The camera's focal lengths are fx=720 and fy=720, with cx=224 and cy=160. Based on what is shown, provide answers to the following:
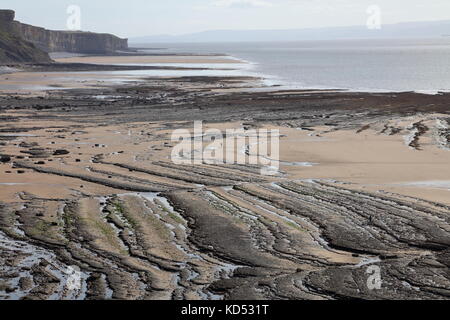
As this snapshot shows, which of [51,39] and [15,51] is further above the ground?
[51,39]

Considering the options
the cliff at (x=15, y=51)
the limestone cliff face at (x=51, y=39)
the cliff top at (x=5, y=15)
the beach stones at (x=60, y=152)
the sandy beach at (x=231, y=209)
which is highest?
the cliff top at (x=5, y=15)

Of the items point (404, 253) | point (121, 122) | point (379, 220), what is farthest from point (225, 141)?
point (404, 253)

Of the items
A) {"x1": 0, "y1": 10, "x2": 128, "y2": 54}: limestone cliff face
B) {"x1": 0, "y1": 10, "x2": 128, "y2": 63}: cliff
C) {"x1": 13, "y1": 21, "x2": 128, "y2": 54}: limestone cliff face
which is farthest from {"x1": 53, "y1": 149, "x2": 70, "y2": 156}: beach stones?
{"x1": 13, "y1": 21, "x2": 128, "y2": 54}: limestone cliff face

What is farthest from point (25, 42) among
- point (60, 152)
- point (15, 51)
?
point (60, 152)

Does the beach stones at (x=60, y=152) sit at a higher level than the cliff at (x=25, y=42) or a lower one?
lower

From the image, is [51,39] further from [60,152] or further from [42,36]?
[60,152]

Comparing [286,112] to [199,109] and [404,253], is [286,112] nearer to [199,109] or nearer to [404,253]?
[199,109]

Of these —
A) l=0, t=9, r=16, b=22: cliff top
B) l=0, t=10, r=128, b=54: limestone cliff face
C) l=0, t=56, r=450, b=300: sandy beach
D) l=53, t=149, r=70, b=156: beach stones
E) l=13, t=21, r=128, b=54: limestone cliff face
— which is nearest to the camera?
l=0, t=56, r=450, b=300: sandy beach

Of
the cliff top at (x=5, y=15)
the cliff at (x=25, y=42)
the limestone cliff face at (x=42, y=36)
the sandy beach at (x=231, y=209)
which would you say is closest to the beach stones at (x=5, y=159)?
the sandy beach at (x=231, y=209)

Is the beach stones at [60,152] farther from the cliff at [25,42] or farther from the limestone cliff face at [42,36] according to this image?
the limestone cliff face at [42,36]

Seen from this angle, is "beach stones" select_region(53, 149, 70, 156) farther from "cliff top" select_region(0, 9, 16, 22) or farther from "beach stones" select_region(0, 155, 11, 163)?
"cliff top" select_region(0, 9, 16, 22)
